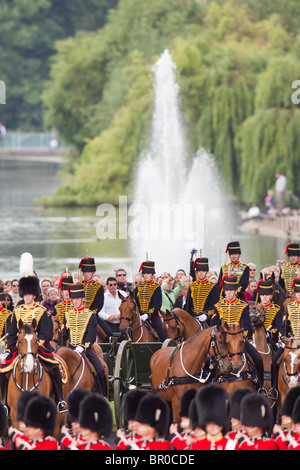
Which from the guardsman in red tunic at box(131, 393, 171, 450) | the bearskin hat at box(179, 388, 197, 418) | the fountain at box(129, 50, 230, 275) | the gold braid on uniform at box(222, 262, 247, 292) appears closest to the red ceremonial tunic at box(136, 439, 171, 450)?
the guardsman in red tunic at box(131, 393, 171, 450)

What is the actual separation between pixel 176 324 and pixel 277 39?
35163 mm

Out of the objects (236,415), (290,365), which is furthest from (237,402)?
(290,365)

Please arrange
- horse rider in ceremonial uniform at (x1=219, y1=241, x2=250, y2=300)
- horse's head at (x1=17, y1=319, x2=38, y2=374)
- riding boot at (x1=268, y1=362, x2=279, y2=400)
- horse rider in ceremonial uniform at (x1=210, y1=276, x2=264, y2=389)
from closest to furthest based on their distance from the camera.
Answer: horse's head at (x1=17, y1=319, x2=38, y2=374) → horse rider in ceremonial uniform at (x1=210, y1=276, x2=264, y2=389) → riding boot at (x1=268, y1=362, x2=279, y2=400) → horse rider in ceremonial uniform at (x1=219, y1=241, x2=250, y2=300)

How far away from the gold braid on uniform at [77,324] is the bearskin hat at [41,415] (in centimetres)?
365

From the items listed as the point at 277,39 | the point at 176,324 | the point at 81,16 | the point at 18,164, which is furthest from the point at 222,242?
the point at 81,16

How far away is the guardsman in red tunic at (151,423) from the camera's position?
10.4 meters

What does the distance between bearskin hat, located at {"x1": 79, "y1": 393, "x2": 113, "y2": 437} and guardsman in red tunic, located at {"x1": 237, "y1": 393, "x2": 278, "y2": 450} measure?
1.23 m

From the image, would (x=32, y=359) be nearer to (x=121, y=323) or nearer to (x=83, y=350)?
(x=83, y=350)

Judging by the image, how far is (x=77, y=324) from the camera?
578 inches

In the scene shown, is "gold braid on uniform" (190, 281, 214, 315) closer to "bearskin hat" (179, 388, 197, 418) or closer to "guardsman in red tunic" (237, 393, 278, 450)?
"bearskin hat" (179, 388, 197, 418)

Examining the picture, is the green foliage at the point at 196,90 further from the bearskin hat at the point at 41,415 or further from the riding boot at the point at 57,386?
the bearskin hat at the point at 41,415

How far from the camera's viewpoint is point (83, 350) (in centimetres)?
1443

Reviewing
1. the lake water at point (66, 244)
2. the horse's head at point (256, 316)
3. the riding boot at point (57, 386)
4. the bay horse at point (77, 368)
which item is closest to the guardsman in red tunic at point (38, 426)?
the riding boot at point (57, 386)

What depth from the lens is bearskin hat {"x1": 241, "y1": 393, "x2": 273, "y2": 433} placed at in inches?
412
